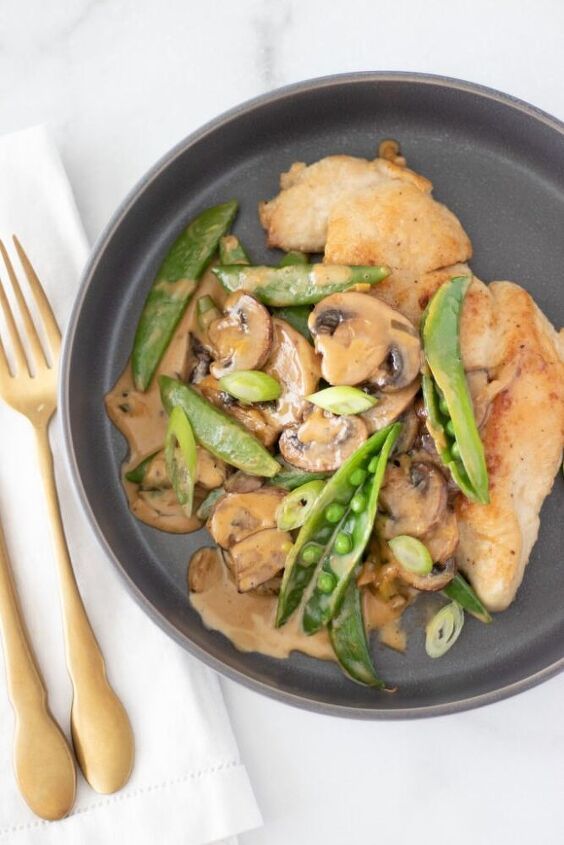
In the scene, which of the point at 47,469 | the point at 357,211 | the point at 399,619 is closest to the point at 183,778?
the point at 399,619

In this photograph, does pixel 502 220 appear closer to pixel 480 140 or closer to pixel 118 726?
pixel 480 140

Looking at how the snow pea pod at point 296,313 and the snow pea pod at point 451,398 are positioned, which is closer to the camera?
the snow pea pod at point 451,398

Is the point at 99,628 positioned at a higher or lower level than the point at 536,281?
lower

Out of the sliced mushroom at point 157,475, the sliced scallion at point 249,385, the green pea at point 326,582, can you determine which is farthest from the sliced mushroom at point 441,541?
the sliced mushroom at point 157,475

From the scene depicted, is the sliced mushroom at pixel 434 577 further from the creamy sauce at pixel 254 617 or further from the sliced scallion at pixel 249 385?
the sliced scallion at pixel 249 385

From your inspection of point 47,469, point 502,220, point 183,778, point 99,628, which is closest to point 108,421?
point 47,469

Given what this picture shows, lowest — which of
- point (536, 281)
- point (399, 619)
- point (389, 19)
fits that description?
point (399, 619)

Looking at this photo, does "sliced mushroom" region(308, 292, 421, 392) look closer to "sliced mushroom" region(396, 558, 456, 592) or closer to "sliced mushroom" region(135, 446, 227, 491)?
"sliced mushroom" region(135, 446, 227, 491)

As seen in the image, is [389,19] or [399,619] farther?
[389,19]
